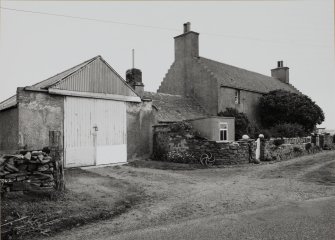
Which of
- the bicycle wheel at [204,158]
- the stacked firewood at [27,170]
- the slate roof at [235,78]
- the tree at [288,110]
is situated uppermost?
the slate roof at [235,78]

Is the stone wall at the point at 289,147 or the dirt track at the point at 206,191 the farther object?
the stone wall at the point at 289,147

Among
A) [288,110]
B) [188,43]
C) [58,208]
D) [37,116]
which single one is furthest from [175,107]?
[58,208]

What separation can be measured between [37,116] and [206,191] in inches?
340

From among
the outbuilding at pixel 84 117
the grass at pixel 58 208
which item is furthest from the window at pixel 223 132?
the grass at pixel 58 208

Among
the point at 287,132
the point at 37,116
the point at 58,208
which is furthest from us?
the point at 287,132

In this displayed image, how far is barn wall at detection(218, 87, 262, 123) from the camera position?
2541 centimetres

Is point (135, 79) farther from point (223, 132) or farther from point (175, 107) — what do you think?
point (223, 132)

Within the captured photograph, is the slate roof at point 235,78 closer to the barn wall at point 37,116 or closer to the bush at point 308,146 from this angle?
the bush at point 308,146

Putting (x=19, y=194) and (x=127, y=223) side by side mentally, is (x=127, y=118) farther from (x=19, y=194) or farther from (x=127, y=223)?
(x=127, y=223)

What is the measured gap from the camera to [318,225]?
5953mm

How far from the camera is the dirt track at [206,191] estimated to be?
6539 millimetres

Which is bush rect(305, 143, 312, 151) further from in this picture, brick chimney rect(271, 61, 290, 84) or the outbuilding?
brick chimney rect(271, 61, 290, 84)

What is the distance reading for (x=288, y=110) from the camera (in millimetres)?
27547

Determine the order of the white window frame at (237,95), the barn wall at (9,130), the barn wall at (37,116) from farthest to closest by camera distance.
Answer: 1. the white window frame at (237,95)
2. the barn wall at (9,130)
3. the barn wall at (37,116)
